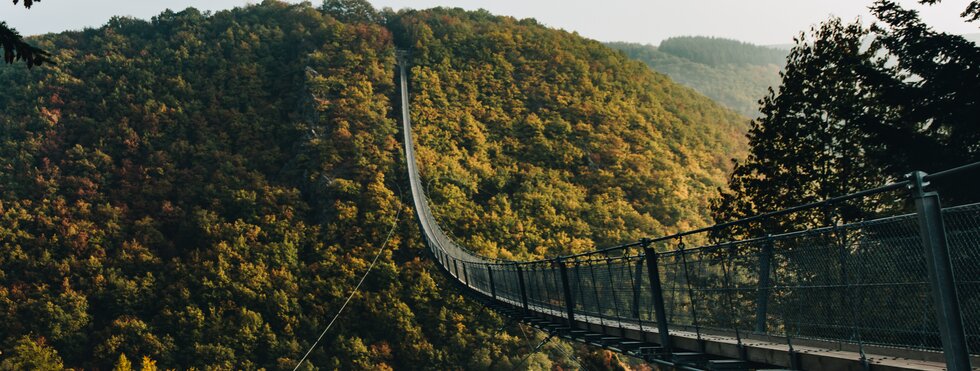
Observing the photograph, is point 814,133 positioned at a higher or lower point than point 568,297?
higher

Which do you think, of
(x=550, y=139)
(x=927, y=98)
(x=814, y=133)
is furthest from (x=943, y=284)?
(x=550, y=139)

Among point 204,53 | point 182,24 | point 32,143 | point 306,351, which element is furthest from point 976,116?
point 182,24

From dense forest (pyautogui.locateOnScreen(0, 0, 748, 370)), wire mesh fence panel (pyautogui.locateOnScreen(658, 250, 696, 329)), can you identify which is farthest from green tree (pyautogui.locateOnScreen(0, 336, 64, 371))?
wire mesh fence panel (pyautogui.locateOnScreen(658, 250, 696, 329))

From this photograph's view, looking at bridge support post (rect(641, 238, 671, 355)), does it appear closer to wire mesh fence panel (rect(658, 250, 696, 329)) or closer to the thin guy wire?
wire mesh fence panel (rect(658, 250, 696, 329))

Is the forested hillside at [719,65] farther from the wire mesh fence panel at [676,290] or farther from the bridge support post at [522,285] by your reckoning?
the wire mesh fence panel at [676,290]

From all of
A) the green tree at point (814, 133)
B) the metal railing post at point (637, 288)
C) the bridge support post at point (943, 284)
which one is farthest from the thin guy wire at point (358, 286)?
the bridge support post at point (943, 284)

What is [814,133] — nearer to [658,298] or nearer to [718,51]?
[658,298]

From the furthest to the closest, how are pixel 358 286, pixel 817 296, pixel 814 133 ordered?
1. pixel 358 286
2. pixel 814 133
3. pixel 817 296

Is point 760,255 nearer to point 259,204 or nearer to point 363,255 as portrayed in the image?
point 363,255
